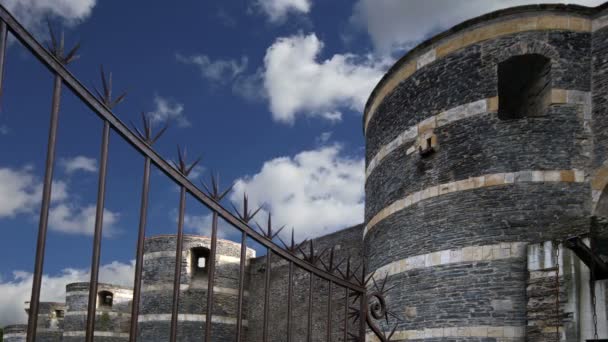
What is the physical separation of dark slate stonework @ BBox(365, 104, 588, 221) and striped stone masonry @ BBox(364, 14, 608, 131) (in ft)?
4.40

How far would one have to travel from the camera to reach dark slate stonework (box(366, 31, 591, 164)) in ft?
31.7

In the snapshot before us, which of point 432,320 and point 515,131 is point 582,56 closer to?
point 515,131

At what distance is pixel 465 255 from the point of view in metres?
9.59

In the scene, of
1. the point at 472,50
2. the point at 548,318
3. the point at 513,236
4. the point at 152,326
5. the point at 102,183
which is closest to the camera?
the point at 102,183

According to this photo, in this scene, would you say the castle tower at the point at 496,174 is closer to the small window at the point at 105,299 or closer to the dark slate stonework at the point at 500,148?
the dark slate stonework at the point at 500,148

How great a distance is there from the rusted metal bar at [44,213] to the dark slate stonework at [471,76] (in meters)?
7.82

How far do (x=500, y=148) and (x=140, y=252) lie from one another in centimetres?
725

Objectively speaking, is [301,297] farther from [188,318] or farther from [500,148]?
[500,148]

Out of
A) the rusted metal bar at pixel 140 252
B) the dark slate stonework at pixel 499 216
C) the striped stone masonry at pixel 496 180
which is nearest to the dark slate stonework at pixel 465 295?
the dark slate stonework at pixel 499 216

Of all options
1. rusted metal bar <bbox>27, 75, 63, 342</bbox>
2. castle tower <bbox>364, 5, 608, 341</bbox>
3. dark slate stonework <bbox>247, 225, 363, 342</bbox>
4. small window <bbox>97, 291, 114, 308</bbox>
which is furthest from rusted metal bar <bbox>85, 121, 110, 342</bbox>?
small window <bbox>97, 291, 114, 308</bbox>

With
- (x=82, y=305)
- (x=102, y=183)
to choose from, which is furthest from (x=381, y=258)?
(x=82, y=305)

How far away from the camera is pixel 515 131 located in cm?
968

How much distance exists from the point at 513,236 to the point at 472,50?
10.5 ft

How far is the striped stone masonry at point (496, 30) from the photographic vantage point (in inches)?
386
